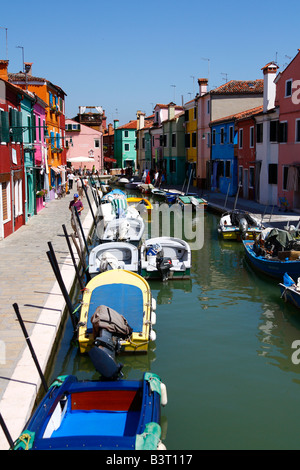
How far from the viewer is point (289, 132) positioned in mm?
27516

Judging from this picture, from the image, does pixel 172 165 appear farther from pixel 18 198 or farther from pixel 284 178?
pixel 18 198

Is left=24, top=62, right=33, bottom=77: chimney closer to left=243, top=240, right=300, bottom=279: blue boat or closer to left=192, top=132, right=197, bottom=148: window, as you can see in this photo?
left=192, top=132, right=197, bottom=148: window

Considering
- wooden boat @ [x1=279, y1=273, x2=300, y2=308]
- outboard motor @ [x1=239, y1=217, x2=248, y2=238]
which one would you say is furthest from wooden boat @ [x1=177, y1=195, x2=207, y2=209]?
wooden boat @ [x1=279, y1=273, x2=300, y2=308]

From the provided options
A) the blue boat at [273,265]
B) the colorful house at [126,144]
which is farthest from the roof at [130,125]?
the blue boat at [273,265]

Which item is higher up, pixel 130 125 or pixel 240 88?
pixel 130 125

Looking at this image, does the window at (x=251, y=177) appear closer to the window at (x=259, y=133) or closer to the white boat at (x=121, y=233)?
the window at (x=259, y=133)

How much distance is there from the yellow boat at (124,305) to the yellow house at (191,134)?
36.9 meters

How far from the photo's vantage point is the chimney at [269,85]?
30.2 meters

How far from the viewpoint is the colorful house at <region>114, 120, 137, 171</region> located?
80875 millimetres

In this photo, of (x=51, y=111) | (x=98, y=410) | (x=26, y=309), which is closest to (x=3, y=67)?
(x=26, y=309)

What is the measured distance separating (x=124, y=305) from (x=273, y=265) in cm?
635

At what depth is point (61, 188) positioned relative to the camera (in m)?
40.5

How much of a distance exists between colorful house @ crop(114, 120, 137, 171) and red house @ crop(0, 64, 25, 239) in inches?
2290

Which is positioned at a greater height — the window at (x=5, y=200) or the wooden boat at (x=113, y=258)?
the window at (x=5, y=200)
